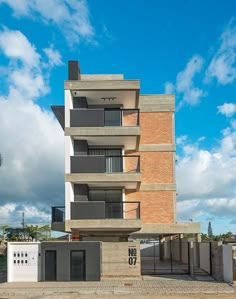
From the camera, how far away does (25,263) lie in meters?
23.9

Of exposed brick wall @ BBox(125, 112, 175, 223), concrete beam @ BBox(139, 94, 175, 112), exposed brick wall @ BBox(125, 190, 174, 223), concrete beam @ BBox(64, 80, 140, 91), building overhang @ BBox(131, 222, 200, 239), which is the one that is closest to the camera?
concrete beam @ BBox(64, 80, 140, 91)

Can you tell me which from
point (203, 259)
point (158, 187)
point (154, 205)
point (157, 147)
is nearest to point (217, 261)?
point (203, 259)

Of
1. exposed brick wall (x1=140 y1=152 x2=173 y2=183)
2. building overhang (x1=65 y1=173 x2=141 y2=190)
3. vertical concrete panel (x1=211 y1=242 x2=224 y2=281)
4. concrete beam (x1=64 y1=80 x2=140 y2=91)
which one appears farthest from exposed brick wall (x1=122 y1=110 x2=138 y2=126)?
vertical concrete panel (x1=211 y1=242 x2=224 y2=281)

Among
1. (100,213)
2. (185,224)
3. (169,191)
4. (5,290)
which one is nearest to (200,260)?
(185,224)

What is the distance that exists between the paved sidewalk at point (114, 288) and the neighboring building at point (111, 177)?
139 centimetres

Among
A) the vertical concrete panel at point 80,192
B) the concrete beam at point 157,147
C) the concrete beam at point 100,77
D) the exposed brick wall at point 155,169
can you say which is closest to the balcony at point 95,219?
the vertical concrete panel at point 80,192

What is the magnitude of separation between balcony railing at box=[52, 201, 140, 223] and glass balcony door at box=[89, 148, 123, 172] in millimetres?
2208

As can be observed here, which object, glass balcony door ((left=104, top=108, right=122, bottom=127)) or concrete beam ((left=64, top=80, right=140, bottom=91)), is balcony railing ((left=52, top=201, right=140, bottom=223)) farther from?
concrete beam ((left=64, top=80, right=140, bottom=91))

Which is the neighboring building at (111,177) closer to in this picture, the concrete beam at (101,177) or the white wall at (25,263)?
the concrete beam at (101,177)

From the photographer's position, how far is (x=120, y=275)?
24344mm

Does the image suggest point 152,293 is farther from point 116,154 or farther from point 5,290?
point 116,154

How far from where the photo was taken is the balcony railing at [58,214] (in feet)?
89.2

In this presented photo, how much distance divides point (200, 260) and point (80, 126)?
1136cm

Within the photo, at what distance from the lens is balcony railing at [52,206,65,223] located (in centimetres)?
2719
